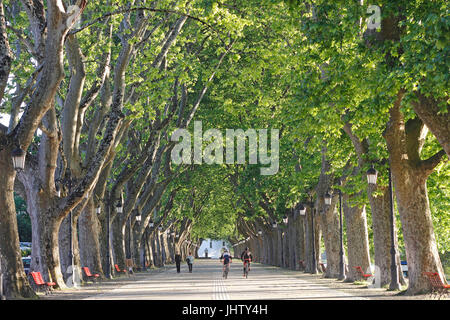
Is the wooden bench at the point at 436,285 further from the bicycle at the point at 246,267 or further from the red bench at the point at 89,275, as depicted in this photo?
the bicycle at the point at 246,267

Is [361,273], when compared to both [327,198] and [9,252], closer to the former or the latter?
[327,198]

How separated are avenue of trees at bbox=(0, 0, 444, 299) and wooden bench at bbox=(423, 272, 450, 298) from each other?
0.38 meters

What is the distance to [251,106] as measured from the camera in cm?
4262

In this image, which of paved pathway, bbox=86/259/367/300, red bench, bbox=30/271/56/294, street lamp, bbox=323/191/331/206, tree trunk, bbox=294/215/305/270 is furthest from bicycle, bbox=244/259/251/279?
red bench, bbox=30/271/56/294

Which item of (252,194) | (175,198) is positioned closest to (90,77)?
(252,194)

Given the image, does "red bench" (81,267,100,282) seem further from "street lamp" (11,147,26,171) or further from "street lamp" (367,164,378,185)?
"street lamp" (367,164,378,185)

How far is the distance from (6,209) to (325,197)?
18381 millimetres

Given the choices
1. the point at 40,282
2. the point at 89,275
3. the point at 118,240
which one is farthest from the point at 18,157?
the point at 118,240

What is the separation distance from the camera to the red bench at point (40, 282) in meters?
23.5

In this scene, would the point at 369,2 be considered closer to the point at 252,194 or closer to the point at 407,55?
the point at 407,55

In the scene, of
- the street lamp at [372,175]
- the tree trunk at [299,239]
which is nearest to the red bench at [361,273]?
the street lamp at [372,175]

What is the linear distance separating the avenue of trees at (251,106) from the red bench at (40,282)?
129 centimetres

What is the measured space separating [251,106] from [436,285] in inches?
916

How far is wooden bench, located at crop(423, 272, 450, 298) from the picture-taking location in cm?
2027
